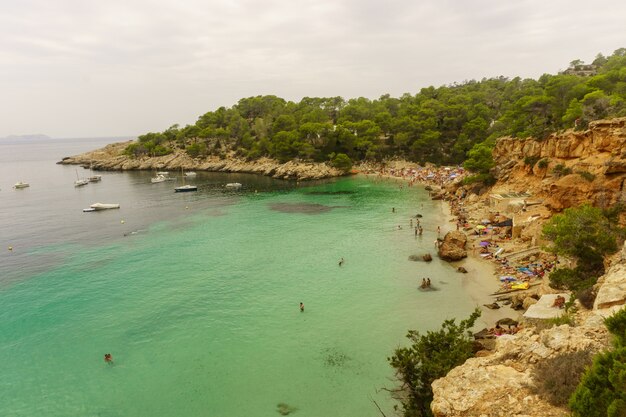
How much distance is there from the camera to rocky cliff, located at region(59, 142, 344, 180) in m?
90.1

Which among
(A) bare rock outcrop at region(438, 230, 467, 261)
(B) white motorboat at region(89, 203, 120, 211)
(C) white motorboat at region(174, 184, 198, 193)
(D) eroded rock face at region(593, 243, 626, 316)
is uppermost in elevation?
(D) eroded rock face at region(593, 243, 626, 316)

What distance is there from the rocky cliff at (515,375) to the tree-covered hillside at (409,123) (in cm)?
4886

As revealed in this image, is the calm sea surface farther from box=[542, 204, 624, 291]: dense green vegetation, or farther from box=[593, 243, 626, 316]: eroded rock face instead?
box=[593, 243, 626, 316]: eroded rock face

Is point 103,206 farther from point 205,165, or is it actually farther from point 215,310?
point 215,310

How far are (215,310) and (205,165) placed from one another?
8936 centimetres

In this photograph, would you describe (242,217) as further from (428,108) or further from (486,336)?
(428,108)

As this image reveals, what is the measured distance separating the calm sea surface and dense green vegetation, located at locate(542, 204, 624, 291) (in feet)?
23.8

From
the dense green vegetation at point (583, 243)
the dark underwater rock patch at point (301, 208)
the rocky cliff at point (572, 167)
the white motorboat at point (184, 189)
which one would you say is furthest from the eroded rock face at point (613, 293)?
the white motorboat at point (184, 189)

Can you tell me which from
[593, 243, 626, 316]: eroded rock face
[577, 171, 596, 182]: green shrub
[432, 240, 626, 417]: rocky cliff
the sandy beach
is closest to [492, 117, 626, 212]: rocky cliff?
[577, 171, 596, 182]: green shrub

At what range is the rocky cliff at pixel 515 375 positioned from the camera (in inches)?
397

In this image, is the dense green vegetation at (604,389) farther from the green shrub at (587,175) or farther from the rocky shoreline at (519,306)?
the green shrub at (587,175)

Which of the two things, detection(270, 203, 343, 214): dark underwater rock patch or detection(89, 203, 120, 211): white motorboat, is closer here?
detection(270, 203, 343, 214): dark underwater rock patch

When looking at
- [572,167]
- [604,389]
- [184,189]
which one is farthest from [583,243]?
[184,189]

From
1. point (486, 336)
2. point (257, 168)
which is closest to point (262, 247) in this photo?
point (486, 336)
